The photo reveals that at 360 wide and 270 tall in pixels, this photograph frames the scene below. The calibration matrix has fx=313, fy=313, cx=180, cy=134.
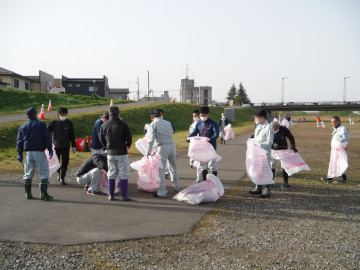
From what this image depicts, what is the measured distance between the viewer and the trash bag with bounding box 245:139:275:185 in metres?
6.79

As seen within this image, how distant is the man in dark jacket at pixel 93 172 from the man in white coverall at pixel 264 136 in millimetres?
3510

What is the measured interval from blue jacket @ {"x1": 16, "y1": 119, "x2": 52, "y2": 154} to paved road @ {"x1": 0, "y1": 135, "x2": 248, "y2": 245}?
43.8 inches

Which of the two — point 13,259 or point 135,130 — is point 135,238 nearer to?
point 13,259

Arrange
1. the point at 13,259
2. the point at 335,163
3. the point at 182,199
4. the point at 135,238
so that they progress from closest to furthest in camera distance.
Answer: the point at 13,259 < the point at 135,238 < the point at 182,199 < the point at 335,163

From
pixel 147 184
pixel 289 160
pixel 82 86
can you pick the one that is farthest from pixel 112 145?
pixel 82 86

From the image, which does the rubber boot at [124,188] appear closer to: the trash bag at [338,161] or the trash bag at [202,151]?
the trash bag at [202,151]

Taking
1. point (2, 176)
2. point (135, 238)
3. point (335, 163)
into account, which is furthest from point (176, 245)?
point (2, 176)

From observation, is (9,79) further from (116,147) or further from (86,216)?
(86,216)

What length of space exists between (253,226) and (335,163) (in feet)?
16.0

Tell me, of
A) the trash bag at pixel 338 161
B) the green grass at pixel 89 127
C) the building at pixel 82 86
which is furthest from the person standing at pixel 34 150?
the building at pixel 82 86

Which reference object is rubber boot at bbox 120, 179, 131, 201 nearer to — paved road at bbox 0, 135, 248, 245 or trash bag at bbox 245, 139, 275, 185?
paved road at bbox 0, 135, 248, 245

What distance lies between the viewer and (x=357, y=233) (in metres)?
4.90

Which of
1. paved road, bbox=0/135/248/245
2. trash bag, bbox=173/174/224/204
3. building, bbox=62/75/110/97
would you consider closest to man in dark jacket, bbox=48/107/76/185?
paved road, bbox=0/135/248/245

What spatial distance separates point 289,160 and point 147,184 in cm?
371
